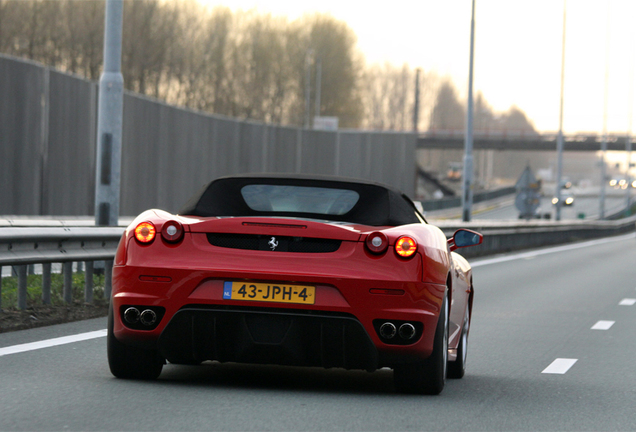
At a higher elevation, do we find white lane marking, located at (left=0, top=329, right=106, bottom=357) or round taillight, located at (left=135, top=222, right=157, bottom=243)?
round taillight, located at (left=135, top=222, right=157, bottom=243)

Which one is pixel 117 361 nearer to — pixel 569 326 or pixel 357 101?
pixel 569 326

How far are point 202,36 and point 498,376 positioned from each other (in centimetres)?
8640

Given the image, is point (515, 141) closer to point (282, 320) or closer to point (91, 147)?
point (91, 147)

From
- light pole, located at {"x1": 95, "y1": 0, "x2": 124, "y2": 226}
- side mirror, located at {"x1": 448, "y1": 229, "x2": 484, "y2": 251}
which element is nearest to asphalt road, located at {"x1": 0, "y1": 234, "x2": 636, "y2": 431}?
side mirror, located at {"x1": 448, "y1": 229, "x2": 484, "y2": 251}

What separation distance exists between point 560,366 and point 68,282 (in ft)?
15.5

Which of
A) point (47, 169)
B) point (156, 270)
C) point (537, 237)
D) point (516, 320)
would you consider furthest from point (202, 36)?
point (156, 270)

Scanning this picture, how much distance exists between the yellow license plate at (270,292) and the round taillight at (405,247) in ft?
1.68

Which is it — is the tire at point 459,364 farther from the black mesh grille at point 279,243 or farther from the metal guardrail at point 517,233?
the metal guardrail at point 517,233

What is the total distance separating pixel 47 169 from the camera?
25797mm

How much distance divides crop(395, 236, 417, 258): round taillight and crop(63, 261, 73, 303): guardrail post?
212 inches

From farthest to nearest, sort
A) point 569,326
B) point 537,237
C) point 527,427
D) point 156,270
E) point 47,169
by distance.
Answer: point 537,237, point 47,169, point 569,326, point 156,270, point 527,427

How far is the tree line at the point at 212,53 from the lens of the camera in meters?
79.6

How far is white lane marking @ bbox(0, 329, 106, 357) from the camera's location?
847cm

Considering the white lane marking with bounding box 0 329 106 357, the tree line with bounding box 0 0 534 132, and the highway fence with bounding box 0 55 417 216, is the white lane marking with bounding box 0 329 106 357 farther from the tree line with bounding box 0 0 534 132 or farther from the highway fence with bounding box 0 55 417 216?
the tree line with bounding box 0 0 534 132
